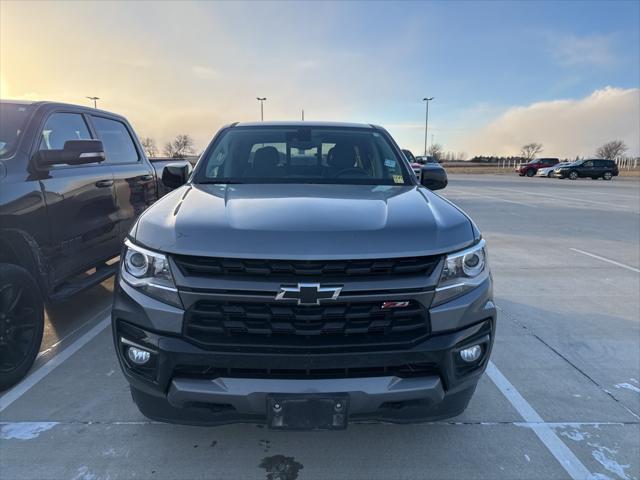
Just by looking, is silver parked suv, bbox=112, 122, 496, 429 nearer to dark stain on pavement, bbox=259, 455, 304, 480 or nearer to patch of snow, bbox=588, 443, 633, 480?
dark stain on pavement, bbox=259, 455, 304, 480

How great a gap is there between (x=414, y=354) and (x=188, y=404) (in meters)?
1.06

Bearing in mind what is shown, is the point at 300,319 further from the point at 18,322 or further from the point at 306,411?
the point at 18,322

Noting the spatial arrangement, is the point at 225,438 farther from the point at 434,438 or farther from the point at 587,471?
the point at 587,471

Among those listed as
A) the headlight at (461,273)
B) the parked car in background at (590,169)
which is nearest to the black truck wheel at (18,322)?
the headlight at (461,273)

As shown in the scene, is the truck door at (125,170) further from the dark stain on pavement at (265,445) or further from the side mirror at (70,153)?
the dark stain on pavement at (265,445)

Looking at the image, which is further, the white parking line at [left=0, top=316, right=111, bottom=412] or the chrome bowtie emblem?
the white parking line at [left=0, top=316, right=111, bottom=412]

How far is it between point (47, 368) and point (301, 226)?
262 cm

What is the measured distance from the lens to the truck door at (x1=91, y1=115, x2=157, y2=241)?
4840 mm

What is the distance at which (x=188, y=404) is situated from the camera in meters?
2.06

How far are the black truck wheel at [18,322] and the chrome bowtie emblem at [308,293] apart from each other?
2.12 m

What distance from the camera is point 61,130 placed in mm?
4133

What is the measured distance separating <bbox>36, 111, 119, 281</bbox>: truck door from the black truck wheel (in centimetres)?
41

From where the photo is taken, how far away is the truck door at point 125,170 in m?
4.84

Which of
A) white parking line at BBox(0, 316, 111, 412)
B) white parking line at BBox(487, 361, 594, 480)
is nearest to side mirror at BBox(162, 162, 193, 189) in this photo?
white parking line at BBox(0, 316, 111, 412)
